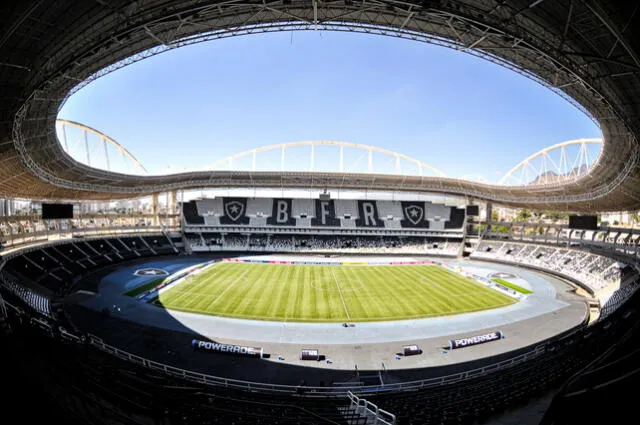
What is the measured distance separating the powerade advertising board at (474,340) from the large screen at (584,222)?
34.6 meters

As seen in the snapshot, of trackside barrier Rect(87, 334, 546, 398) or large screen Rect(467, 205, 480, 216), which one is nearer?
trackside barrier Rect(87, 334, 546, 398)

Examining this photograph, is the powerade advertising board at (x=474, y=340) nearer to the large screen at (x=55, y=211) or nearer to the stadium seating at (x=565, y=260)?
the stadium seating at (x=565, y=260)

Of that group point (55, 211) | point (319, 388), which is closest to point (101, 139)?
point (55, 211)

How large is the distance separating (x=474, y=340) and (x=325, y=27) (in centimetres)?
2292

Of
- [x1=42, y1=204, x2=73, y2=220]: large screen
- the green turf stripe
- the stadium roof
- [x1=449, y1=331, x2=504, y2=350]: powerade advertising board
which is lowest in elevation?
the green turf stripe

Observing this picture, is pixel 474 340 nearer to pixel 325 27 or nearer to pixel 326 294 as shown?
pixel 326 294

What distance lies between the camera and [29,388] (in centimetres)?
664

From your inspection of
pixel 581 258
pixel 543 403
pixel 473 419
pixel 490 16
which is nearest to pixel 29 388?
pixel 473 419

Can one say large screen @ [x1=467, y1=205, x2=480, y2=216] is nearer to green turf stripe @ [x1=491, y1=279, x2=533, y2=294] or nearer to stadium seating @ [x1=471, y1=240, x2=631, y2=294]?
stadium seating @ [x1=471, y1=240, x2=631, y2=294]

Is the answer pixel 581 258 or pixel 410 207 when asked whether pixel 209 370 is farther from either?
pixel 410 207

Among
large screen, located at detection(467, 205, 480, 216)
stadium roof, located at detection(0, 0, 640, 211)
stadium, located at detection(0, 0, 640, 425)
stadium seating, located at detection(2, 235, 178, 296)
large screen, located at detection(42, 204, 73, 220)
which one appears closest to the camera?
stadium, located at detection(0, 0, 640, 425)

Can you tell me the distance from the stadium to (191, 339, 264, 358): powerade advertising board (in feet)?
0.47

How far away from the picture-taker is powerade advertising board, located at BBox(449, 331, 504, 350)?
2209 centimetres

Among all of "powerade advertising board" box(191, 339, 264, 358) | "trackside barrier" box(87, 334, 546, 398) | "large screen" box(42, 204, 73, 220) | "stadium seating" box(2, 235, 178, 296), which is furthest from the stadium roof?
"powerade advertising board" box(191, 339, 264, 358)
